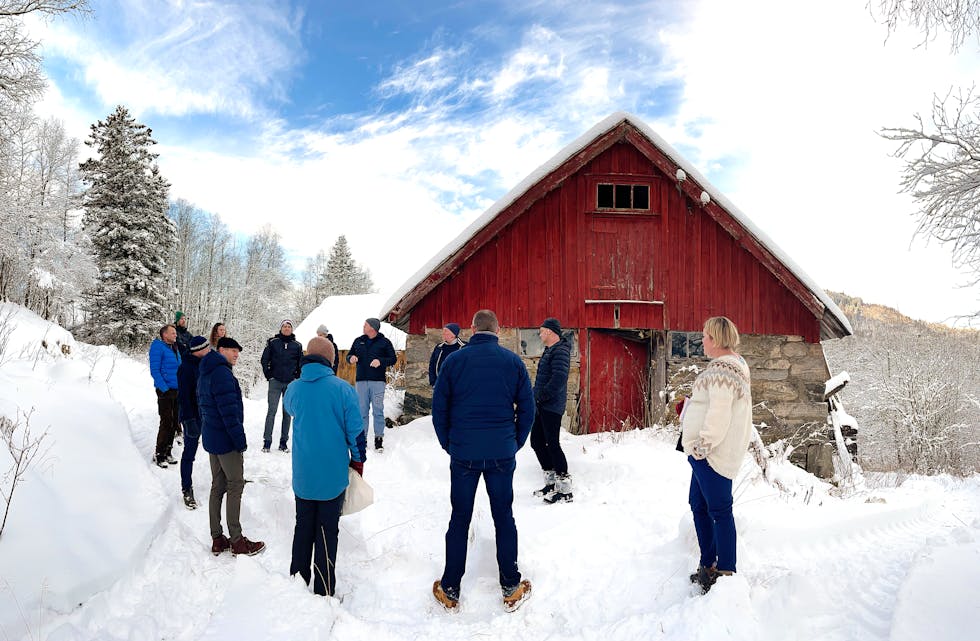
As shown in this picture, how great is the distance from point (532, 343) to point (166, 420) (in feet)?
18.3

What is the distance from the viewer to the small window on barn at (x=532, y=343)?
929 cm

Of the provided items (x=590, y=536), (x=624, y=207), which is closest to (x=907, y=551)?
(x=590, y=536)

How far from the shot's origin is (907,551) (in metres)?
4.05

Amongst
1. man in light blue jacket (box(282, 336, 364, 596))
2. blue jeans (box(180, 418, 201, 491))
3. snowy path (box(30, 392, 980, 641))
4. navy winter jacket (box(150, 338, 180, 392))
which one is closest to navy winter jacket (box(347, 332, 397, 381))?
snowy path (box(30, 392, 980, 641))

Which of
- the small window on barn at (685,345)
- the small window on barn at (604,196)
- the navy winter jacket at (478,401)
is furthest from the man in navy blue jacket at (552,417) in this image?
the small window on barn at (604,196)

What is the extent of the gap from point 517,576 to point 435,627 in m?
0.64

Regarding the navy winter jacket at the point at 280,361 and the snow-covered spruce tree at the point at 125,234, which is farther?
the snow-covered spruce tree at the point at 125,234

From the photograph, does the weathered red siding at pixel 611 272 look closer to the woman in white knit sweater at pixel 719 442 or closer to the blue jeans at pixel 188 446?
the blue jeans at pixel 188 446

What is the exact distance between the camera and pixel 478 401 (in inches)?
140

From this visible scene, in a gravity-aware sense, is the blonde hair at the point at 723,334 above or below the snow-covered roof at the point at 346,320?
below

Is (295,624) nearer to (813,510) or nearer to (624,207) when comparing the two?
(813,510)

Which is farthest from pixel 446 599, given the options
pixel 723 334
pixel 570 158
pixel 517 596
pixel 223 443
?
pixel 570 158

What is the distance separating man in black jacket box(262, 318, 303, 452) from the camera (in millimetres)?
7426

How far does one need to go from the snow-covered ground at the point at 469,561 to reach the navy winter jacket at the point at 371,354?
1880 mm
